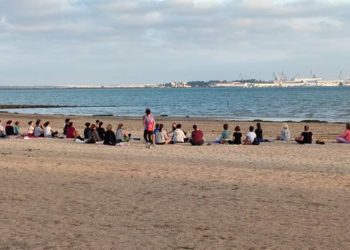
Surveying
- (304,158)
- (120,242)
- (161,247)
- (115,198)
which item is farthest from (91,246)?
(304,158)

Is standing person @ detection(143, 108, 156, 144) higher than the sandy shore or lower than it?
higher

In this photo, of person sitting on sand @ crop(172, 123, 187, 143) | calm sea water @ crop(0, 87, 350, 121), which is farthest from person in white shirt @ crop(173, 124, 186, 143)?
calm sea water @ crop(0, 87, 350, 121)

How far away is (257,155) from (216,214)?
353 inches

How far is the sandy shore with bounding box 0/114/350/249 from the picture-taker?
7.11 m

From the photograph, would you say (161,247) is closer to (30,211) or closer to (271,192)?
(30,211)

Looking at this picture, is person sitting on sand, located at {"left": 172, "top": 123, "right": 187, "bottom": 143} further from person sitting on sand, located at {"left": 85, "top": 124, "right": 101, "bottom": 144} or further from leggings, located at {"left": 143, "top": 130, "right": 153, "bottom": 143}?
person sitting on sand, located at {"left": 85, "top": 124, "right": 101, "bottom": 144}

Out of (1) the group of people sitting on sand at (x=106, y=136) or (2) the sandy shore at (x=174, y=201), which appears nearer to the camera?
(2) the sandy shore at (x=174, y=201)

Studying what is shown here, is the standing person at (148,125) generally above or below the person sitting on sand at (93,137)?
above

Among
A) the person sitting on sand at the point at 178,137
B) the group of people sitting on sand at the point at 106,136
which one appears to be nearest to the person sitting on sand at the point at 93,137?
the group of people sitting on sand at the point at 106,136

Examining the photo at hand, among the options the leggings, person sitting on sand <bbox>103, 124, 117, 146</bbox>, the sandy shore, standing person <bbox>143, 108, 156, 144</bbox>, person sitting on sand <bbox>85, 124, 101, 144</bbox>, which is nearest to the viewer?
the sandy shore

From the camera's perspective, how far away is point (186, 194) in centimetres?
1018

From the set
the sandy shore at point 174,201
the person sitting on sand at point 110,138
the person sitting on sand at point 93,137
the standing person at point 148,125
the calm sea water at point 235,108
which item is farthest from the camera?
the calm sea water at point 235,108

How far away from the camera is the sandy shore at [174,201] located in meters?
7.11

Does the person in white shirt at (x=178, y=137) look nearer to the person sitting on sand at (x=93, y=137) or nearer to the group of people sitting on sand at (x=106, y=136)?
the group of people sitting on sand at (x=106, y=136)
